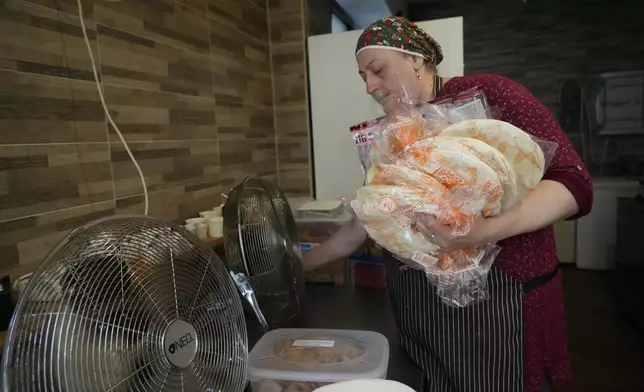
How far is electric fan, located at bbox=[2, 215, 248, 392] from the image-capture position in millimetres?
491

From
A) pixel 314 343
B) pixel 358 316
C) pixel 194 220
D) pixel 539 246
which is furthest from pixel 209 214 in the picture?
pixel 539 246

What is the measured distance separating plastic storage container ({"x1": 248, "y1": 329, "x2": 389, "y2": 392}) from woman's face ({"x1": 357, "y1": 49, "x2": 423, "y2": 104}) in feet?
1.75

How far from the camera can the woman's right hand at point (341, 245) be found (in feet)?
3.89

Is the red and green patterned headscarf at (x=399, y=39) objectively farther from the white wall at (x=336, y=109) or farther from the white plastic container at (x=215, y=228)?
the white wall at (x=336, y=109)

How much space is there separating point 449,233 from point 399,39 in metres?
0.52

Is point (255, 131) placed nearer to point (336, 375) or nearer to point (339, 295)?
point (339, 295)

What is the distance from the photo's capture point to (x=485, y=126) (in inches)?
27.7

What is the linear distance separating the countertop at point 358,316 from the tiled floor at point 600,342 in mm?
1507

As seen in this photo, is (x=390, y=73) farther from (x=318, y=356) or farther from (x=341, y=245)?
(x=318, y=356)

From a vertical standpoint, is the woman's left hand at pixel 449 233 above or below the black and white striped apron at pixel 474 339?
above

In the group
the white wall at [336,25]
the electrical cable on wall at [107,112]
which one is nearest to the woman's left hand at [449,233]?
the electrical cable on wall at [107,112]

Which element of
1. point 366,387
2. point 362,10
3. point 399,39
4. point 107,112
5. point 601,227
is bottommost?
point 601,227

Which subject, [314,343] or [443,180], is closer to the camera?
[443,180]

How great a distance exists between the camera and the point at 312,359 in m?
0.89
